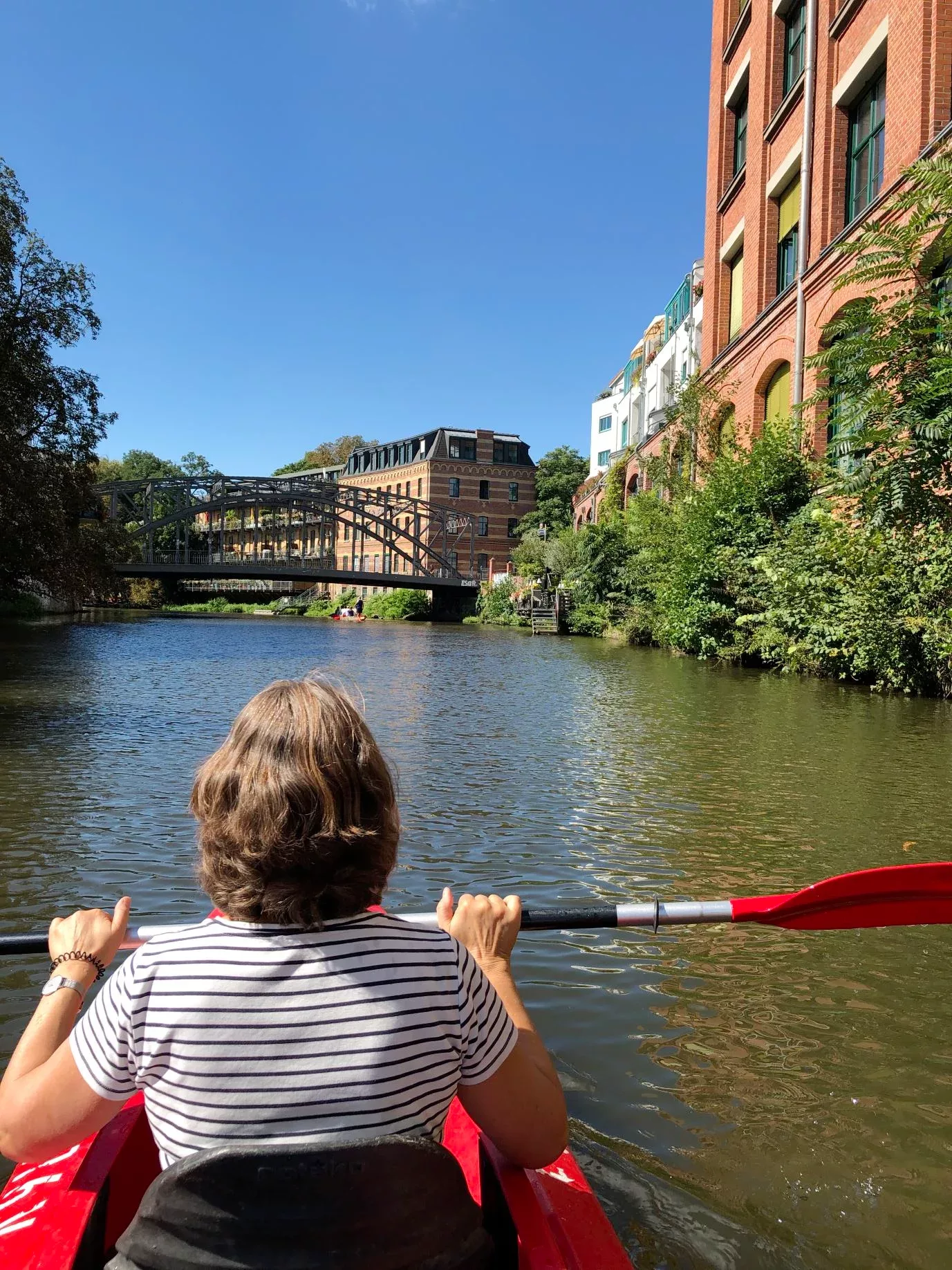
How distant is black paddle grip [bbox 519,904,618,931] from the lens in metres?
2.46

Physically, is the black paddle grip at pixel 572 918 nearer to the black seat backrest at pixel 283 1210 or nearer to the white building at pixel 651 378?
the black seat backrest at pixel 283 1210

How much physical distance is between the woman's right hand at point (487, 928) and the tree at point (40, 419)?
24093 mm

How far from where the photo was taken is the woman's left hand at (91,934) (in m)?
1.79

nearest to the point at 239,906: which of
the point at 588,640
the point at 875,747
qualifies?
the point at 875,747

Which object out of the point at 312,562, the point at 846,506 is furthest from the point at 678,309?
the point at 312,562

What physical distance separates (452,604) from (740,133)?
38.1 metres

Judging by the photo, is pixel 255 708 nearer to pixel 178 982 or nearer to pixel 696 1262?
pixel 178 982

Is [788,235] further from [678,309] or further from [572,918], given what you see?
[572,918]

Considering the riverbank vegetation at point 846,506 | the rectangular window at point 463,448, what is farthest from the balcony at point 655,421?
the rectangular window at point 463,448

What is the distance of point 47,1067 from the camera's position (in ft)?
5.13

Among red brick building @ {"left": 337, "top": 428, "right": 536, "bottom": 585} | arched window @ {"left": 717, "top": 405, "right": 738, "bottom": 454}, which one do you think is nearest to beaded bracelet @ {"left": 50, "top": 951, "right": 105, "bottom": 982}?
arched window @ {"left": 717, "top": 405, "right": 738, "bottom": 454}

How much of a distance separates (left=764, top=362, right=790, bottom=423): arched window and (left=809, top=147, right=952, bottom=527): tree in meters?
8.59

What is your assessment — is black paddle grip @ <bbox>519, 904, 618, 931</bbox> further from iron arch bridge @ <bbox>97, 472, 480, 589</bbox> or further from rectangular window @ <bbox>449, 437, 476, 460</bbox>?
rectangular window @ <bbox>449, 437, 476, 460</bbox>

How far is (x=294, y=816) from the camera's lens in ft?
4.96
